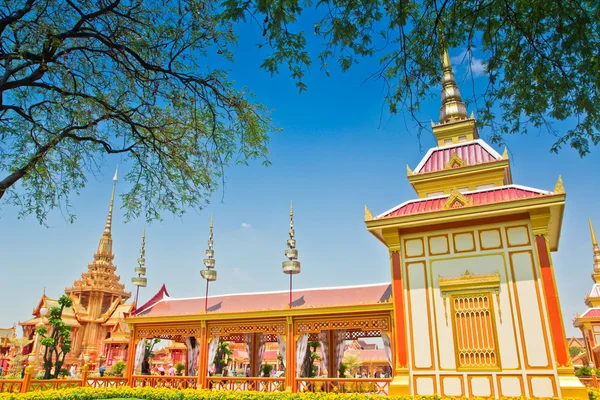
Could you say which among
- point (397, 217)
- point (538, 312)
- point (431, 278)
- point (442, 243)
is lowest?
point (538, 312)

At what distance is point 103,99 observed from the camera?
20.0ft

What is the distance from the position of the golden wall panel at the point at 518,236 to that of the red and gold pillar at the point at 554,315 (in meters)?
0.19

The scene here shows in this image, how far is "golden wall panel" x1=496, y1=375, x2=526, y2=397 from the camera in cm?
959

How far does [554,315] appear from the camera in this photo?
970 centimetres

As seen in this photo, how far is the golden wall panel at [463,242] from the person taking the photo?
10.9 m

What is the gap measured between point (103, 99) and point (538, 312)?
965 centimetres

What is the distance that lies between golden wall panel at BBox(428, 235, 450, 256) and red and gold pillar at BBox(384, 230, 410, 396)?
0.83 meters

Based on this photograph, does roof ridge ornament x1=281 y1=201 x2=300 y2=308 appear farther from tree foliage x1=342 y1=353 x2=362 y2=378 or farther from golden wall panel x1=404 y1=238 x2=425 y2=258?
tree foliage x1=342 y1=353 x2=362 y2=378

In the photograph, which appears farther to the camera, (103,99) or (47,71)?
(103,99)

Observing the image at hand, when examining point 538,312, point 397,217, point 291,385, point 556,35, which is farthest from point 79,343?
point 556,35

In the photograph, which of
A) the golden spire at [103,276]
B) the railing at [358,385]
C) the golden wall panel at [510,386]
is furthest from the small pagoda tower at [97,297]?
the golden wall panel at [510,386]

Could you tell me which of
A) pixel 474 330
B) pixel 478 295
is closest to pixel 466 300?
pixel 478 295

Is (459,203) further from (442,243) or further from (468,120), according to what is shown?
(468,120)

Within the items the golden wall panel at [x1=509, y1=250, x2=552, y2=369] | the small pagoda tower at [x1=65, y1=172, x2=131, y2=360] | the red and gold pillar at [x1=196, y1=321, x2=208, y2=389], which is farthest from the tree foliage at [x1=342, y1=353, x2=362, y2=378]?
the golden wall panel at [x1=509, y1=250, x2=552, y2=369]
